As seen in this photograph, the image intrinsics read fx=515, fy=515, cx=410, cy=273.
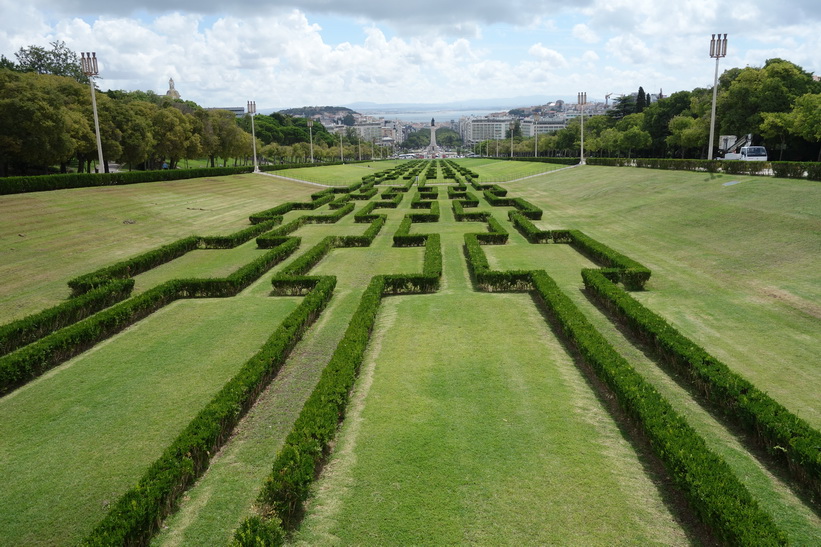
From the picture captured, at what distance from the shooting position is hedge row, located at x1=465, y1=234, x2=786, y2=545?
523 cm

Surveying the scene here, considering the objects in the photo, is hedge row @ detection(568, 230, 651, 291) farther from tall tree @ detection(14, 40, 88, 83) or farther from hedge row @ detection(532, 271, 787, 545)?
tall tree @ detection(14, 40, 88, 83)

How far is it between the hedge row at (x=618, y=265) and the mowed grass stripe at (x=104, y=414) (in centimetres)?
1060

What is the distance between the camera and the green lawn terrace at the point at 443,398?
6191 mm

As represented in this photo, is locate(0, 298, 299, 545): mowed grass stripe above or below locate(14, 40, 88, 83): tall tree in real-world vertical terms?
below

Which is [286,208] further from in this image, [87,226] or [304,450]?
[304,450]

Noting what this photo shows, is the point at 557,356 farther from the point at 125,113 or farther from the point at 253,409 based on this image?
the point at 125,113

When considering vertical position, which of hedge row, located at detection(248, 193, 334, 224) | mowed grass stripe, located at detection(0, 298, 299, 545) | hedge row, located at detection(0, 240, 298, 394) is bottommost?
mowed grass stripe, located at detection(0, 298, 299, 545)

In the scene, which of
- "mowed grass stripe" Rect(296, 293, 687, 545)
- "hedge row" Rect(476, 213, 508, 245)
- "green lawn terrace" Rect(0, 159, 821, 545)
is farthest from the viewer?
"hedge row" Rect(476, 213, 508, 245)

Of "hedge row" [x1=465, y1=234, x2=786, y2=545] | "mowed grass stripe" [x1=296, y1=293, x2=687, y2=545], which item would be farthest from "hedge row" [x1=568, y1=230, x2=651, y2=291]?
"mowed grass stripe" [x1=296, y1=293, x2=687, y2=545]

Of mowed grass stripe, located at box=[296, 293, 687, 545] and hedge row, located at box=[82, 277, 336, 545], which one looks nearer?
hedge row, located at box=[82, 277, 336, 545]

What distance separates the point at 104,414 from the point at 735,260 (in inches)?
776

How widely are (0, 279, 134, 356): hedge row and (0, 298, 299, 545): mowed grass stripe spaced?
169 centimetres

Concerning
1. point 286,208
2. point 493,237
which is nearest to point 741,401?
point 493,237

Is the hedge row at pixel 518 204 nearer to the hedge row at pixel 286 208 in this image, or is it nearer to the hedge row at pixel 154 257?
the hedge row at pixel 286 208
